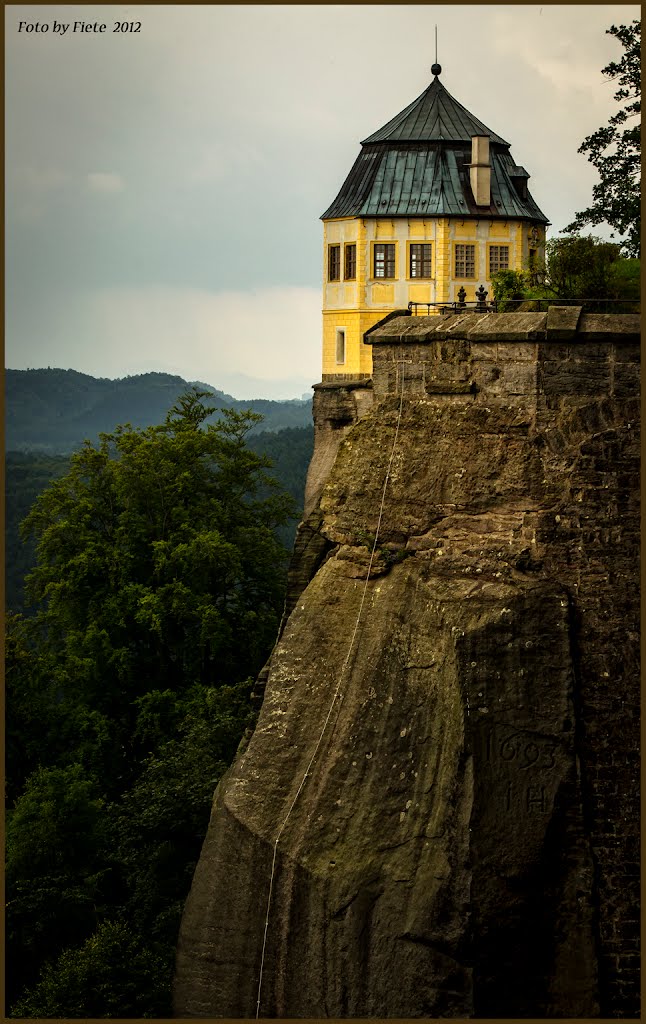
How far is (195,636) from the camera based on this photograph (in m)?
38.7

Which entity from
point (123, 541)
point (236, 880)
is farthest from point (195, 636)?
point (236, 880)

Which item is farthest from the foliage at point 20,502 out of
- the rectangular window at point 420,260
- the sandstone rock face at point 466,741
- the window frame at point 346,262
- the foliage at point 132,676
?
the sandstone rock face at point 466,741

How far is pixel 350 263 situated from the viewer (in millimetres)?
50906

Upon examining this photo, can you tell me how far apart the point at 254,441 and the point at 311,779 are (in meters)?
102

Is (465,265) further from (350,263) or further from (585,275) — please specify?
(585,275)

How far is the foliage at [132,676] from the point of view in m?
23.1

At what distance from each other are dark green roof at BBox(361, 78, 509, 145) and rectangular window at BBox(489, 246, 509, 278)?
12.4 ft

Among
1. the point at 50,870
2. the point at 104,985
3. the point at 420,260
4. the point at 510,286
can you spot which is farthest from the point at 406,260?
the point at 104,985

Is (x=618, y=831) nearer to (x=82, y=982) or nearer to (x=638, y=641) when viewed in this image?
(x=638, y=641)

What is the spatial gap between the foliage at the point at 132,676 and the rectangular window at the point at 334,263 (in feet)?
26.4

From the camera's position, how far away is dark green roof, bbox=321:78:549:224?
4984 centimetres

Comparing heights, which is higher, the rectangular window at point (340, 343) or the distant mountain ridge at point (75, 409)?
the distant mountain ridge at point (75, 409)

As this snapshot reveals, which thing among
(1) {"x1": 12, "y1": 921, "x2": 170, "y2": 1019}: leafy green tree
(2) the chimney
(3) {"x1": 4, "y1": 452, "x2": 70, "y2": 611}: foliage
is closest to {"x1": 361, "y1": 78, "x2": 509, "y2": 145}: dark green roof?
(2) the chimney

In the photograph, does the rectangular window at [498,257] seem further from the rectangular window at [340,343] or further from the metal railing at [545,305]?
the metal railing at [545,305]
